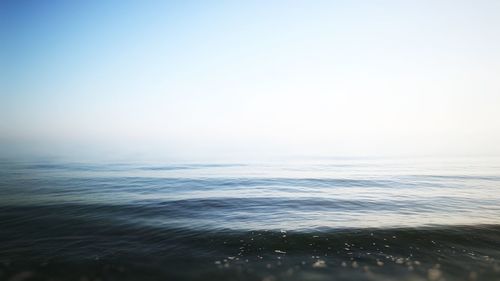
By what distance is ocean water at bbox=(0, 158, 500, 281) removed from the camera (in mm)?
7836

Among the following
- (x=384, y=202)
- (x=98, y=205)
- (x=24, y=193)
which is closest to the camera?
(x=98, y=205)

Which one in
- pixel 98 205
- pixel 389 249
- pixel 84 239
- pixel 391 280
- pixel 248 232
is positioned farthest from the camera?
pixel 98 205

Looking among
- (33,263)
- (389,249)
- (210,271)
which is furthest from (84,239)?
(389,249)

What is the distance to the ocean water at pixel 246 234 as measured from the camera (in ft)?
25.7

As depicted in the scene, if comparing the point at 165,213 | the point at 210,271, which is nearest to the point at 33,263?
the point at 210,271

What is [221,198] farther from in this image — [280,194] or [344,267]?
[344,267]

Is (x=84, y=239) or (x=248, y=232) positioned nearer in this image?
(x=84, y=239)

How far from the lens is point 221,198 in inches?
749

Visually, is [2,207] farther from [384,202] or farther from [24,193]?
[384,202]

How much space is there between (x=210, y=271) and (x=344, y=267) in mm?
4081

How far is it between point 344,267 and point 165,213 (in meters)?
10.2

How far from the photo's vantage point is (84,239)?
34.7ft

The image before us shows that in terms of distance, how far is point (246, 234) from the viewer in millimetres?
11305

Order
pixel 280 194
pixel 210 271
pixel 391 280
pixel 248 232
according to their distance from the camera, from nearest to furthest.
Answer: pixel 391 280, pixel 210 271, pixel 248 232, pixel 280 194
